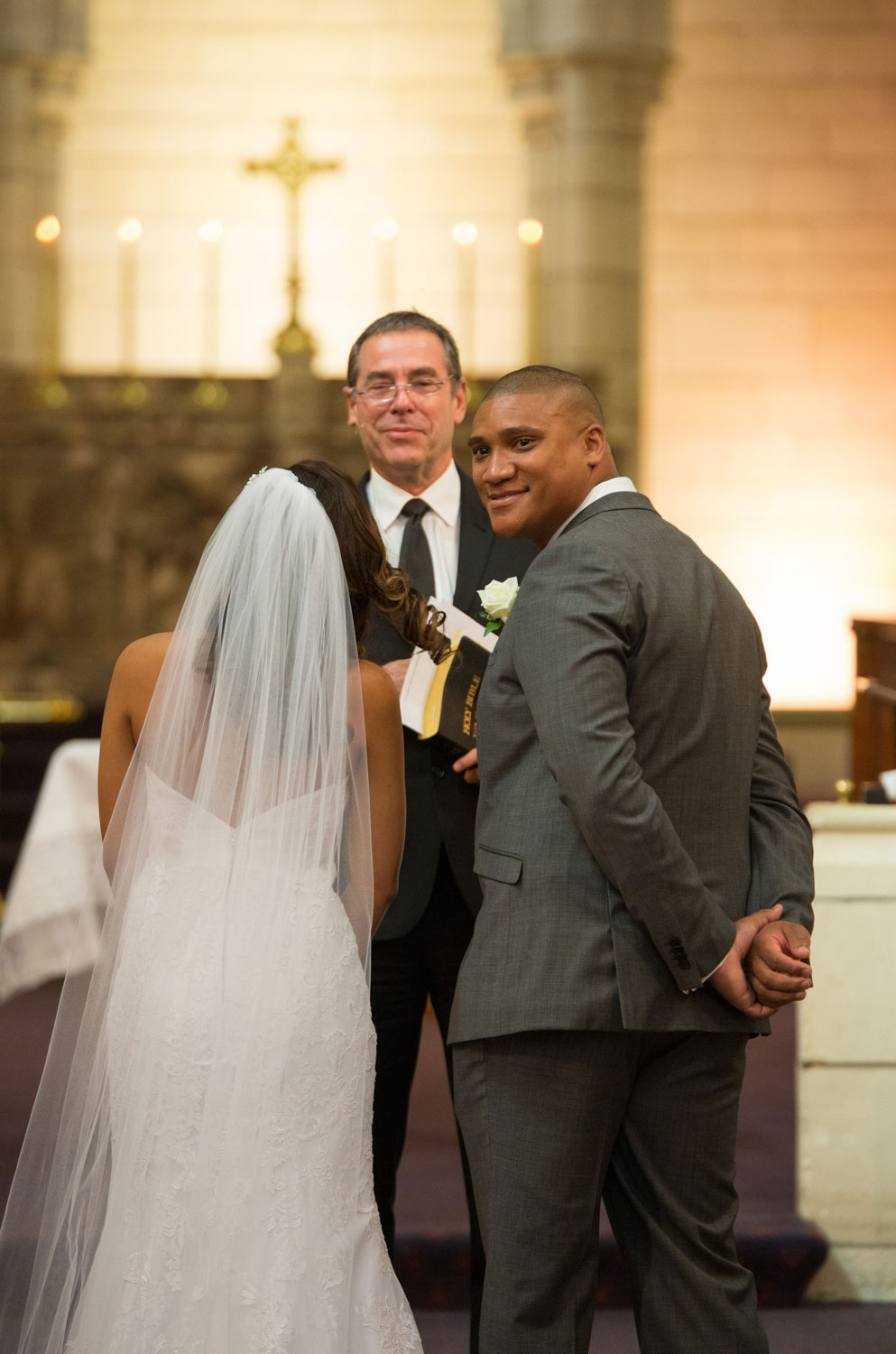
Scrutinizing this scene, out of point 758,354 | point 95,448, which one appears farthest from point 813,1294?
point 758,354

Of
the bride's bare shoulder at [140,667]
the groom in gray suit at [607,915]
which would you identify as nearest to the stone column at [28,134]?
the bride's bare shoulder at [140,667]

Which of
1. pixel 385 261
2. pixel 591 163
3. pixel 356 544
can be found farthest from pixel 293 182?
pixel 356 544

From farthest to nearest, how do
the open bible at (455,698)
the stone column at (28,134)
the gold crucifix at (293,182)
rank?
the stone column at (28,134) < the gold crucifix at (293,182) < the open bible at (455,698)

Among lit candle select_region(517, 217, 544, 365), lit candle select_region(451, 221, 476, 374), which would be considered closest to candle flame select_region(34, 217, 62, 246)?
lit candle select_region(451, 221, 476, 374)

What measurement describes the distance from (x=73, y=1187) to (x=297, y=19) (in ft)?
30.0

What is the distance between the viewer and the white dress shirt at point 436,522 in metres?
2.73

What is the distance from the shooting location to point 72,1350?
1989 mm

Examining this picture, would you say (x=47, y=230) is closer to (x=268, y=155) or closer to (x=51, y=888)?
(x=268, y=155)

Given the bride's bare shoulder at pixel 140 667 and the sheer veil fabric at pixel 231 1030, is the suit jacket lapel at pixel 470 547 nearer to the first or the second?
the sheer veil fabric at pixel 231 1030

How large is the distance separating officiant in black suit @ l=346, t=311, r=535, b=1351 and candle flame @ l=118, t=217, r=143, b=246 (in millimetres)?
6999

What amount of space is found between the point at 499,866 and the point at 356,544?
22.0 inches

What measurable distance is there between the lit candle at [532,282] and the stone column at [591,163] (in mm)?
54

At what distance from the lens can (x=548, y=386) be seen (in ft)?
6.50

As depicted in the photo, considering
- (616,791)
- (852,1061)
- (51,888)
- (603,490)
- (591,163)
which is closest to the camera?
(616,791)
